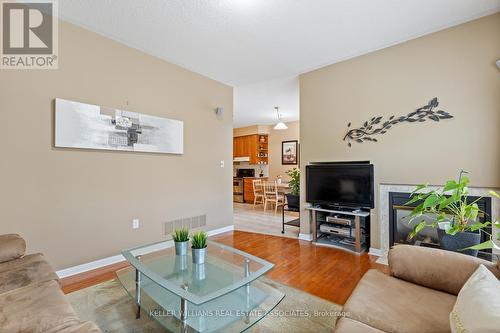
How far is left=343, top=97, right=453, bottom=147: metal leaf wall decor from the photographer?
107 inches

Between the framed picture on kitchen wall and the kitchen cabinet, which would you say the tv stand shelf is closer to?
the framed picture on kitchen wall

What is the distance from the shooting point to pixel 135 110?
3.06 metres

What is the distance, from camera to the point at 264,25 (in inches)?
103

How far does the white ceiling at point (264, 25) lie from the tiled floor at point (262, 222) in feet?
9.22

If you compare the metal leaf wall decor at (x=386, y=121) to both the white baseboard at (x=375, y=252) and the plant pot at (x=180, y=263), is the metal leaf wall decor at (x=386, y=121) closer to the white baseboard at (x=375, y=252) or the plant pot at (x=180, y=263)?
the white baseboard at (x=375, y=252)

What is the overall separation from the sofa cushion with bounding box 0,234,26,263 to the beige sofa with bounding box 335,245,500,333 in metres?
2.19

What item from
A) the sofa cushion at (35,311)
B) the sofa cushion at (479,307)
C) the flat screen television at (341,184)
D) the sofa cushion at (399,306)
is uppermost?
the flat screen television at (341,184)

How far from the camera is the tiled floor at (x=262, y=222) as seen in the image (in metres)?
4.26

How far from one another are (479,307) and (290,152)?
22.0 ft

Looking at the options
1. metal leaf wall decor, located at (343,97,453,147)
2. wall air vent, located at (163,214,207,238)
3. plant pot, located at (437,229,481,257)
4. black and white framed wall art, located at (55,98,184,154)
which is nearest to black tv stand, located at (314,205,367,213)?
metal leaf wall decor, located at (343,97,453,147)

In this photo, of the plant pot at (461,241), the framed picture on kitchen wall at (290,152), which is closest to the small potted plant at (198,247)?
the plant pot at (461,241)

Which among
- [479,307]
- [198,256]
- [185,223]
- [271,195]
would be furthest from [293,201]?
[479,307]

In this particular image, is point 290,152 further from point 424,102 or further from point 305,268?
point 305,268

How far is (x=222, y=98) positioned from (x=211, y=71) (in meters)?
0.60
